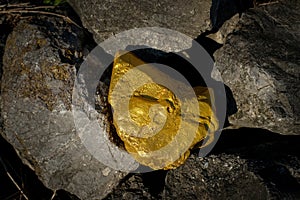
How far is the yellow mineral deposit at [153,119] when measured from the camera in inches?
95.3

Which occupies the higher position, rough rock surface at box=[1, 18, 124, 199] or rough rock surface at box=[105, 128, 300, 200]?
rough rock surface at box=[1, 18, 124, 199]

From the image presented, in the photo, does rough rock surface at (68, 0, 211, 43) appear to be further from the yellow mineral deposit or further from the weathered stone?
the weathered stone

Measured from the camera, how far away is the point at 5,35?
2799 mm

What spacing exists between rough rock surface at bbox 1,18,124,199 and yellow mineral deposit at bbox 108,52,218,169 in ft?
0.84

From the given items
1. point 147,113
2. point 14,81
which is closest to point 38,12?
point 14,81

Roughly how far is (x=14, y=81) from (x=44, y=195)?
2.71 ft

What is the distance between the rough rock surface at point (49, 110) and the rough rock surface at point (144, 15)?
18 cm

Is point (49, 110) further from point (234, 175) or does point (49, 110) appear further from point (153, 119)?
point (234, 175)

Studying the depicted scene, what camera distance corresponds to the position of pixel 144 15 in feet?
8.46

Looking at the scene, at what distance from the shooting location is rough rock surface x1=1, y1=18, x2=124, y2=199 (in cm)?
251

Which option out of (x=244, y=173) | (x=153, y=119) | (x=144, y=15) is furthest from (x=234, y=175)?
(x=144, y=15)

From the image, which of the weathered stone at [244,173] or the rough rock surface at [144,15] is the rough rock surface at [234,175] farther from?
the rough rock surface at [144,15]

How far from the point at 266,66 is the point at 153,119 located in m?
0.71

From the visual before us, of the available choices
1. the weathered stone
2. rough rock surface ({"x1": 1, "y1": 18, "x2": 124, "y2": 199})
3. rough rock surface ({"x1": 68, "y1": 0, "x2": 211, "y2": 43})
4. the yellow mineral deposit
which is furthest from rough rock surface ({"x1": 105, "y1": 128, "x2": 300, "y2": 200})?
rough rock surface ({"x1": 68, "y1": 0, "x2": 211, "y2": 43})
